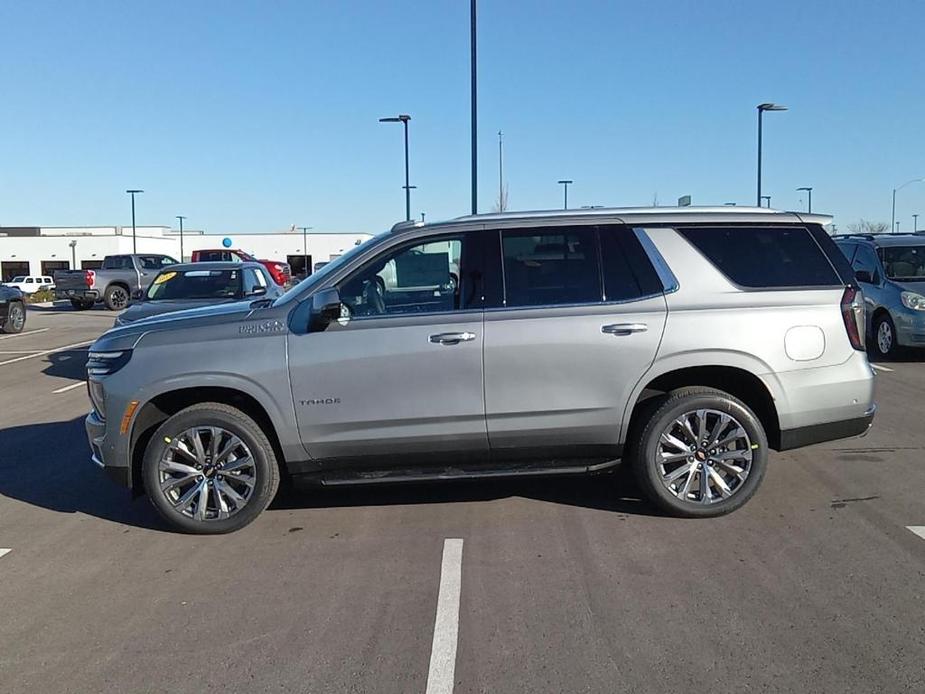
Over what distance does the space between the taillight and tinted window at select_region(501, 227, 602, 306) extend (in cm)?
165

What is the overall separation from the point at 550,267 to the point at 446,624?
7.90ft

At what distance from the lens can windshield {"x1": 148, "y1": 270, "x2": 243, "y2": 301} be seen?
11688 mm

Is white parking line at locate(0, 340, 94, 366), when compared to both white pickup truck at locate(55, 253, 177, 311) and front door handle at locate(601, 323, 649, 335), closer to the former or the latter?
white pickup truck at locate(55, 253, 177, 311)

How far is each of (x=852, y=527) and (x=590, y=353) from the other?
1971mm

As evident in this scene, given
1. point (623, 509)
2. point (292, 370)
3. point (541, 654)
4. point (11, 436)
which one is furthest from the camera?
point (11, 436)

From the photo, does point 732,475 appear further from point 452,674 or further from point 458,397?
point 452,674

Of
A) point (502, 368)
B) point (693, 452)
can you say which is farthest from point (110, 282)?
point (693, 452)

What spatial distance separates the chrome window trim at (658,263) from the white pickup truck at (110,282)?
998 inches

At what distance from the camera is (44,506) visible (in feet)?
20.1

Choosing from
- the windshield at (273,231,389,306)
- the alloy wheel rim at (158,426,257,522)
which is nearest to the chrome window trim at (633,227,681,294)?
the windshield at (273,231,389,306)

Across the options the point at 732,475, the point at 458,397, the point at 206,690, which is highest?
the point at 458,397

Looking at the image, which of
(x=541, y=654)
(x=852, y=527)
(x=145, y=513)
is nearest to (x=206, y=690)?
(x=541, y=654)

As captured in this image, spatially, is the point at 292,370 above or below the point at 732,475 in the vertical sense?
above

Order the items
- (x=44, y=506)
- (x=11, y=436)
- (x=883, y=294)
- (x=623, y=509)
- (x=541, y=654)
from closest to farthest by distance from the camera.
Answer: (x=541, y=654)
(x=623, y=509)
(x=44, y=506)
(x=11, y=436)
(x=883, y=294)
